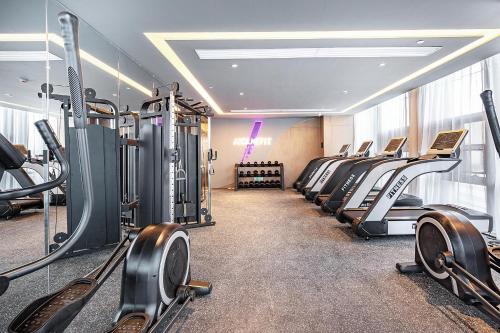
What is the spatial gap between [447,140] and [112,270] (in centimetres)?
408

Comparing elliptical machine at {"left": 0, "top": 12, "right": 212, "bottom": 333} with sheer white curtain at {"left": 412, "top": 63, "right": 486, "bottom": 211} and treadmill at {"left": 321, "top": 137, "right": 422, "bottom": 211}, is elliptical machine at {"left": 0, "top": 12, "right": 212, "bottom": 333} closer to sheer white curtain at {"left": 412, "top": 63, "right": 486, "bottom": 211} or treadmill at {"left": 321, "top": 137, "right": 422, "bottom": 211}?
treadmill at {"left": 321, "top": 137, "right": 422, "bottom": 211}

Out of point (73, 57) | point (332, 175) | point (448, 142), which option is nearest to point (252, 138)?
point (332, 175)

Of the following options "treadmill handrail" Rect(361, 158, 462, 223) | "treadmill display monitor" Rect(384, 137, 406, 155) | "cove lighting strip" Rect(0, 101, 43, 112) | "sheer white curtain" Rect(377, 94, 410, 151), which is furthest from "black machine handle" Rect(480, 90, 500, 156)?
"sheer white curtain" Rect(377, 94, 410, 151)

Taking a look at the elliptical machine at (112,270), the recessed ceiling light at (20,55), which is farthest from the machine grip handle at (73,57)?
the recessed ceiling light at (20,55)

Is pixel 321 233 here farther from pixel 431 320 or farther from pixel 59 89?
pixel 59 89

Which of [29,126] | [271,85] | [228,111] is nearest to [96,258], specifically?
[29,126]

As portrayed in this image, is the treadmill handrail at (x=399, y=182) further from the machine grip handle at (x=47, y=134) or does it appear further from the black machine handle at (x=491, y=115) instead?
the machine grip handle at (x=47, y=134)

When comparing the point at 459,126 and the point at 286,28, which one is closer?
the point at 286,28

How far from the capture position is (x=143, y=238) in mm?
1709

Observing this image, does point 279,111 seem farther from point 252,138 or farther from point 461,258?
point 461,258

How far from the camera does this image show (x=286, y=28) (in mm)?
3182

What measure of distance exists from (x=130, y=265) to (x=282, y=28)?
9.89 feet

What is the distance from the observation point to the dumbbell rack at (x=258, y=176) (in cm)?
931

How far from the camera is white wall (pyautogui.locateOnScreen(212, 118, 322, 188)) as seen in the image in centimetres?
975
